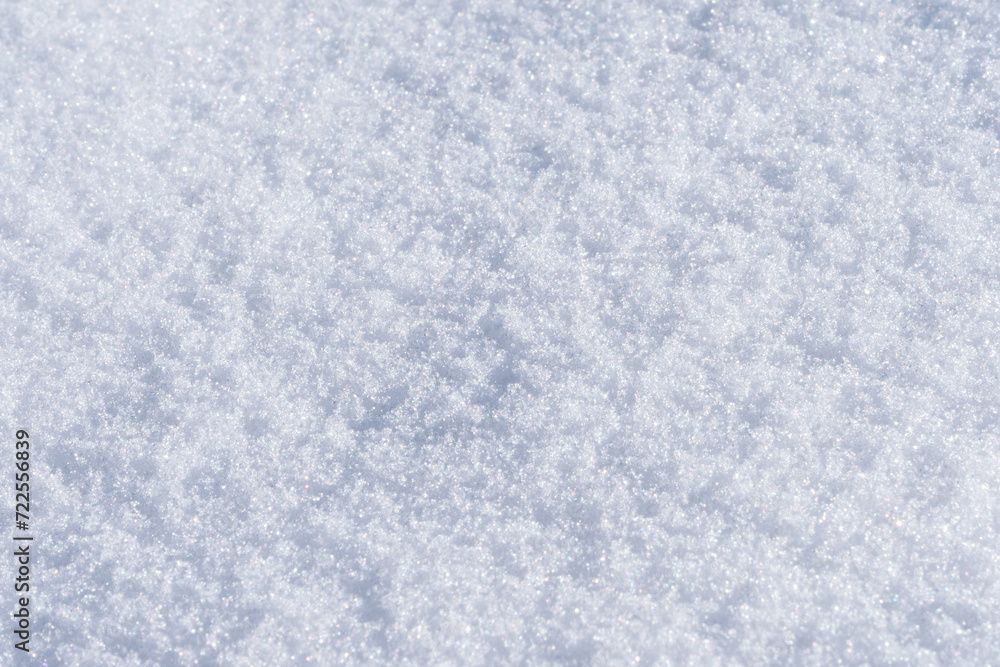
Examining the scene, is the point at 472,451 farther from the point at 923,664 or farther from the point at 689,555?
the point at 923,664

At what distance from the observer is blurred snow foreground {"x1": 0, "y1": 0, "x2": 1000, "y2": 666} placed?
3.21 ft

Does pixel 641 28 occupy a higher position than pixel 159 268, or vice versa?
pixel 641 28

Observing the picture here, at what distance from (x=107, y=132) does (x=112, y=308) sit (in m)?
0.34

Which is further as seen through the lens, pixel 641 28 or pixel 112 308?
pixel 641 28

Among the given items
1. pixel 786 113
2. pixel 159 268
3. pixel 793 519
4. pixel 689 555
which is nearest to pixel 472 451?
pixel 689 555

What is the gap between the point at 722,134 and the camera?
1274 millimetres

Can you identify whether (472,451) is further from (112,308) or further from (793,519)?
(112,308)

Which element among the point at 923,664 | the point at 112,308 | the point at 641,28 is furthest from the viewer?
the point at 641,28

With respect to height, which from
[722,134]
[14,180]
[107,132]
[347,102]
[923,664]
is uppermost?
[722,134]

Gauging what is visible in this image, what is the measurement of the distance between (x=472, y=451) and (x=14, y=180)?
881mm

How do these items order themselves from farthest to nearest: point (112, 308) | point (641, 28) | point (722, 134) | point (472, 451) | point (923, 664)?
point (641, 28) → point (722, 134) → point (112, 308) → point (472, 451) → point (923, 664)

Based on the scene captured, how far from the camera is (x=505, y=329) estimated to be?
113 centimetres

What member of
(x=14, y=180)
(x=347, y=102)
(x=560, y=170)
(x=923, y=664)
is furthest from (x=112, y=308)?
(x=923, y=664)

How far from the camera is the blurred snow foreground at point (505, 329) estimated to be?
0.98 meters
